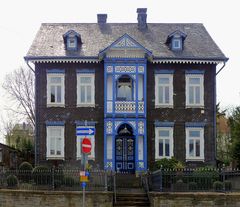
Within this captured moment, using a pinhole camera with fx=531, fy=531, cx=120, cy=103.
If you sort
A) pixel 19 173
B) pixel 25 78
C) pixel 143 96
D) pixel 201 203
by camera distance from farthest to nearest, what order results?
1. pixel 25 78
2. pixel 143 96
3. pixel 19 173
4. pixel 201 203

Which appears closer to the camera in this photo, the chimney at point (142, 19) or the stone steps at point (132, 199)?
the stone steps at point (132, 199)

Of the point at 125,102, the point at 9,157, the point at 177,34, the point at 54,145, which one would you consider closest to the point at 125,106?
the point at 125,102

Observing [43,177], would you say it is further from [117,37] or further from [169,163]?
[117,37]

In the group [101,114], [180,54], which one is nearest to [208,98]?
[180,54]

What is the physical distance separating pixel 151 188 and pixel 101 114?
8118mm

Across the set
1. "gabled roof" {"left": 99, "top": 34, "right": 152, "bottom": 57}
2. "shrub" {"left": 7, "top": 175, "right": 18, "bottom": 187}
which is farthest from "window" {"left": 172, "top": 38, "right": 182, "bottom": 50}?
"shrub" {"left": 7, "top": 175, "right": 18, "bottom": 187}

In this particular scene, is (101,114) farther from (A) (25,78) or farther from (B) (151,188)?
(A) (25,78)

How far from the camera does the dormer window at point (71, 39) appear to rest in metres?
34.0

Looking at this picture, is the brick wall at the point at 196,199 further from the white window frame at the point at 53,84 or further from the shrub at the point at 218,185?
the white window frame at the point at 53,84

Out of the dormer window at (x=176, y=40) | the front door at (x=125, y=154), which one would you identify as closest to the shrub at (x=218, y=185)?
the front door at (x=125, y=154)

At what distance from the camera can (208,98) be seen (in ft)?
110

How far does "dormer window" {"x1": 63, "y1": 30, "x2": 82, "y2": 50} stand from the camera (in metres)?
34.0

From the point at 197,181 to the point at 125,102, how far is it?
9288 millimetres

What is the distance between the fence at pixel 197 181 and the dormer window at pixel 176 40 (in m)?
11.5
